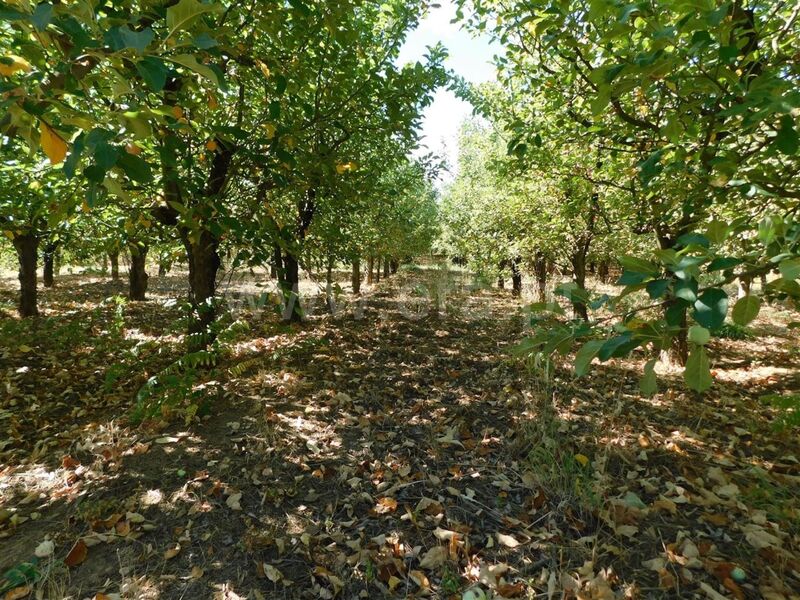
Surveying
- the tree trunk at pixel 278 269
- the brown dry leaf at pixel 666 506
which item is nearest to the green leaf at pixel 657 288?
the tree trunk at pixel 278 269

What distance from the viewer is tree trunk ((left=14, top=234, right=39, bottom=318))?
372 inches

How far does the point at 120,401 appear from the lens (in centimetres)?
508

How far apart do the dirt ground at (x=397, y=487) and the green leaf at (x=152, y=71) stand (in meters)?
2.68

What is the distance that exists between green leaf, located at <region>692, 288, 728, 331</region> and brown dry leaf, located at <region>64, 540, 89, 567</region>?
11.8 ft

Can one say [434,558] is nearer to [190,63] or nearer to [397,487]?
[397,487]

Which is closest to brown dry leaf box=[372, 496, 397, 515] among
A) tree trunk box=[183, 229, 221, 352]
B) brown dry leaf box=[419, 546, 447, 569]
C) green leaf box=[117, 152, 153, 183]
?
brown dry leaf box=[419, 546, 447, 569]

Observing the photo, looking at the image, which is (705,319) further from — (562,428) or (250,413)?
(250,413)

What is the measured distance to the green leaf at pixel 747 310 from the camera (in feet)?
3.41

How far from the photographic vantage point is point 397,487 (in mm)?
3248

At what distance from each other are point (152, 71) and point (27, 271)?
1205cm

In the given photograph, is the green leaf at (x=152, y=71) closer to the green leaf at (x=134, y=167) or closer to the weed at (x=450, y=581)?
the green leaf at (x=134, y=167)

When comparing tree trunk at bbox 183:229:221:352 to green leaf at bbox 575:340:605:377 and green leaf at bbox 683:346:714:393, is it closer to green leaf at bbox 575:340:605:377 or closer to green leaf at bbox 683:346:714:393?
green leaf at bbox 575:340:605:377

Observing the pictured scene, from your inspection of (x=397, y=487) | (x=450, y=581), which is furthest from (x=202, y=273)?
(x=450, y=581)

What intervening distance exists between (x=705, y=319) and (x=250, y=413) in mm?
4397
